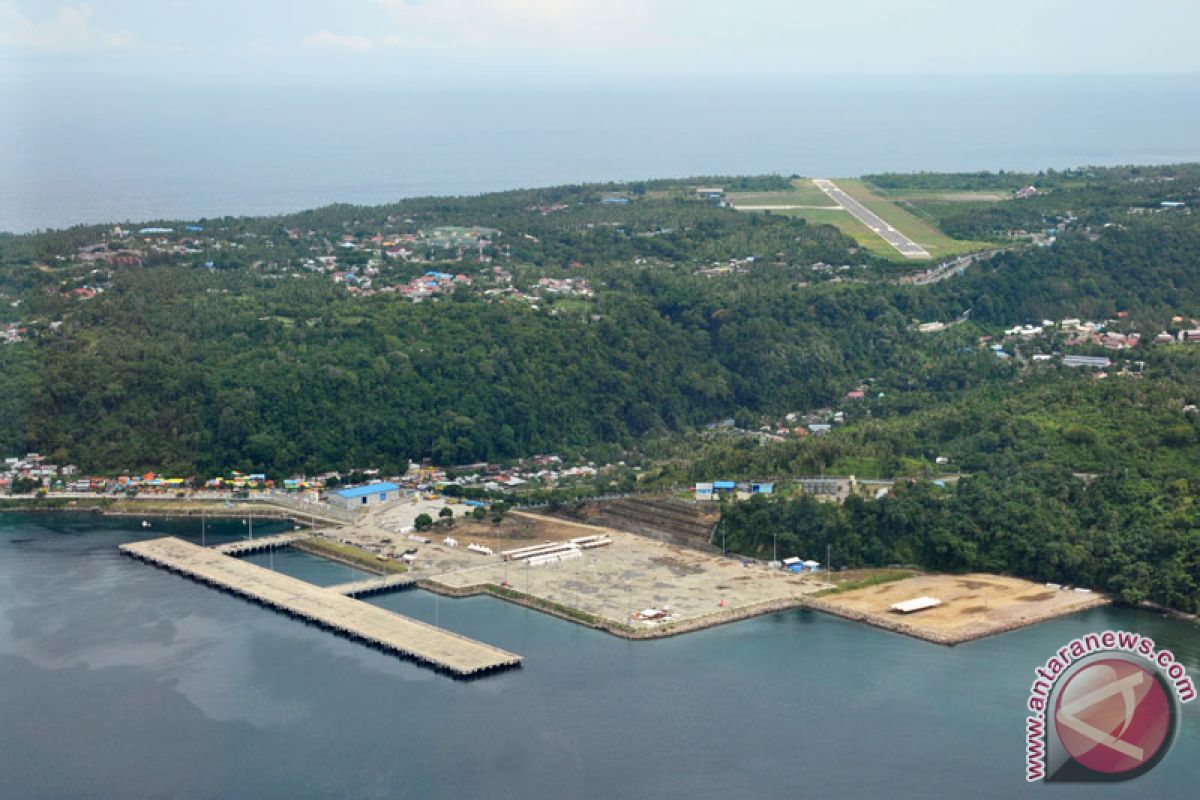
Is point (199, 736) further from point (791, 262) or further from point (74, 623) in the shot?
point (791, 262)

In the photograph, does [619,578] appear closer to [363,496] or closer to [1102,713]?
[363,496]

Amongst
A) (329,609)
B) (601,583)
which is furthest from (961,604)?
(329,609)

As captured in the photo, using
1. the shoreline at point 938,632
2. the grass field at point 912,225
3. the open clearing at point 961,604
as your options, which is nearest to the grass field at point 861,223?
the grass field at point 912,225

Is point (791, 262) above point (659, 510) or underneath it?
above

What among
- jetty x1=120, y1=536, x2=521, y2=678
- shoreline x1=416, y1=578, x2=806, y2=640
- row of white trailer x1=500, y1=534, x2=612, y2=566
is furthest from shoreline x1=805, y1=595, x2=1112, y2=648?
jetty x1=120, y1=536, x2=521, y2=678

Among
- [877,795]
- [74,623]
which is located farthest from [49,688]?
[877,795]

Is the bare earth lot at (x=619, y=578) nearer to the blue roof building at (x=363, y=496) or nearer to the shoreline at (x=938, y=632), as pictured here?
the shoreline at (x=938, y=632)
